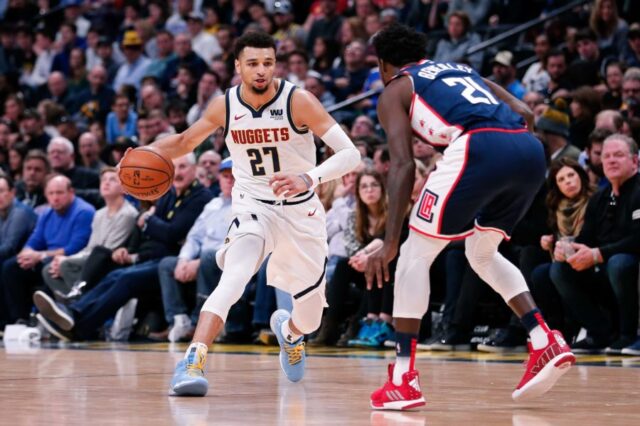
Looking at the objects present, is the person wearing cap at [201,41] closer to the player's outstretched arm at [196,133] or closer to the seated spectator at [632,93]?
the seated spectator at [632,93]

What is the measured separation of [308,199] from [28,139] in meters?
9.50

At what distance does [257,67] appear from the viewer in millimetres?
6488

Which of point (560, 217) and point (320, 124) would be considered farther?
point (560, 217)

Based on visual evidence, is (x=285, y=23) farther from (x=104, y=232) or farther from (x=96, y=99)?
(x=104, y=232)

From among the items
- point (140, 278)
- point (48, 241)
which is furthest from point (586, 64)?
point (48, 241)

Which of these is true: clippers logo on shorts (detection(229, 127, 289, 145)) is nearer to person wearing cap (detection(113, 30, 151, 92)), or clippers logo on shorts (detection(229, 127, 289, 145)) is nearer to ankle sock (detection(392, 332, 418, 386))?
ankle sock (detection(392, 332, 418, 386))

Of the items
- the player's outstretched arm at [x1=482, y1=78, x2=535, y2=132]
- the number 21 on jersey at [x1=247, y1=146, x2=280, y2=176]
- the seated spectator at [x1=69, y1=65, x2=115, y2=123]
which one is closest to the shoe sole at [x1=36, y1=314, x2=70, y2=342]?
the number 21 on jersey at [x1=247, y1=146, x2=280, y2=176]

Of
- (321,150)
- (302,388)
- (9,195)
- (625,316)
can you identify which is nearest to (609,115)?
(625,316)

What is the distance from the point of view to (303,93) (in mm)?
6602

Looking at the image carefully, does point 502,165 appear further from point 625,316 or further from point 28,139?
point 28,139

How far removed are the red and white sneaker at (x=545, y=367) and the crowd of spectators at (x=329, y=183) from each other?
10.5ft

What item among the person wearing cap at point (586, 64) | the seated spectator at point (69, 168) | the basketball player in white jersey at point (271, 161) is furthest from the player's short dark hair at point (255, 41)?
the seated spectator at point (69, 168)

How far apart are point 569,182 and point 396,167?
14.1ft

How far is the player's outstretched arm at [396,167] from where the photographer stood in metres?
5.24
